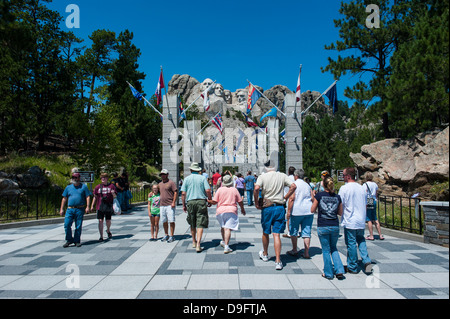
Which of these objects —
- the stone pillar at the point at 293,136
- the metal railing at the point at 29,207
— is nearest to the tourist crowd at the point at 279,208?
the metal railing at the point at 29,207

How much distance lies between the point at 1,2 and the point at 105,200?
512 centimetres

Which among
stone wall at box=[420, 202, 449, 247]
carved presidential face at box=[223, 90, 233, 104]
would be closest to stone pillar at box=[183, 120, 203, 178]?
stone wall at box=[420, 202, 449, 247]

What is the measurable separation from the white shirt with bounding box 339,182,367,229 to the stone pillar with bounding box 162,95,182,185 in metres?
14.3

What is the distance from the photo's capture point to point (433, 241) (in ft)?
23.8

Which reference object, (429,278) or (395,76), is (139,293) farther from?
(395,76)

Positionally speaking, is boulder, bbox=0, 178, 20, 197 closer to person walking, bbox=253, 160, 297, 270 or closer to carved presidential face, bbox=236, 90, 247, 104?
person walking, bbox=253, 160, 297, 270

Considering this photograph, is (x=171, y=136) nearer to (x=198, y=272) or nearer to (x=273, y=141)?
(x=273, y=141)

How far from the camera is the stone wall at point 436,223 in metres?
6.77

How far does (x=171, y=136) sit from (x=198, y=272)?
47.0 ft

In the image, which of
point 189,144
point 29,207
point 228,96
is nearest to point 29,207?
point 29,207

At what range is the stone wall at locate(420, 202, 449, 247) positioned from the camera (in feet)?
22.2

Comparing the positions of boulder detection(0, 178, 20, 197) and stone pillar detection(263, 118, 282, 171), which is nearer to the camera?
boulder detection(0, 178, 20, 197)
